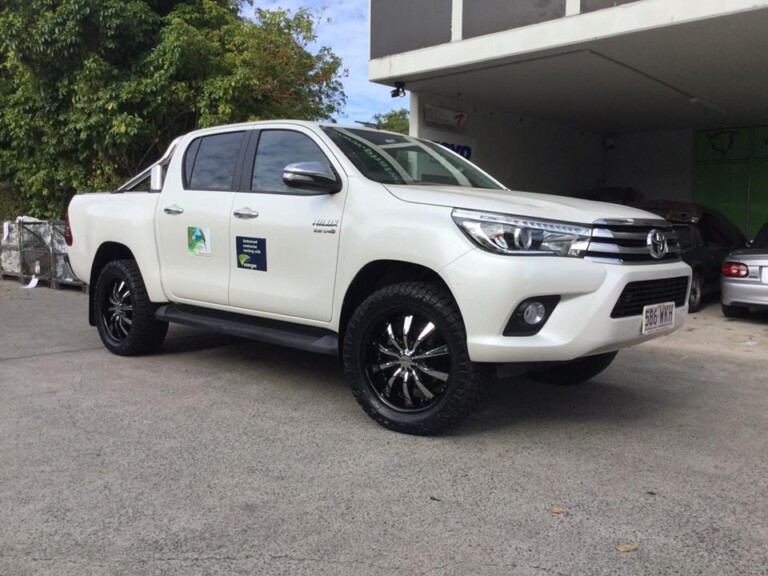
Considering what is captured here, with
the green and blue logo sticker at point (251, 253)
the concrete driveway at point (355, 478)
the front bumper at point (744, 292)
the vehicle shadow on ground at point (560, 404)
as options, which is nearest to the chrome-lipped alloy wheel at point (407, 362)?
the concrete driveway at point (355, 478)

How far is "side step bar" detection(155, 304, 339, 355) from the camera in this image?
14.6ft

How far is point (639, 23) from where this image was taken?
7.52 metres

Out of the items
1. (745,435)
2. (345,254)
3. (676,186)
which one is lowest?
(745,435)

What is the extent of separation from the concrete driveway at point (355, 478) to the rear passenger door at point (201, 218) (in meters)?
0.77

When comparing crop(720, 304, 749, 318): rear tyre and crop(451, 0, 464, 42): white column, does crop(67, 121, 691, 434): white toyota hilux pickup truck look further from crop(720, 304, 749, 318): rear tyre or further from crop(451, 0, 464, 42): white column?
crop(720, 304, 749, 318): rear tyre

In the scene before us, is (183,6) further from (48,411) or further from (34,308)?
(48,411)

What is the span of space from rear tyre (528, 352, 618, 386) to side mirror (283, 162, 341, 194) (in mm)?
1934

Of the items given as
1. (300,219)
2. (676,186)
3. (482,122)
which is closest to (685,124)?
(676,186)

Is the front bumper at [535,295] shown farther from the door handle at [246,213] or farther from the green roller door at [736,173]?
the green roller door at [736,173]

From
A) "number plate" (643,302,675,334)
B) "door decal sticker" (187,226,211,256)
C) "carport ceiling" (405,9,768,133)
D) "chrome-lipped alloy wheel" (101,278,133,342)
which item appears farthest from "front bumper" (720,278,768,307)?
"chrome-lipped alloy wheel" (101,278,133,342)

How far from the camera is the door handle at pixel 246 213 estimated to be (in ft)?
15.8

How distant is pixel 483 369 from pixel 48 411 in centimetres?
287

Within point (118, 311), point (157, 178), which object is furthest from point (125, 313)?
point (157, 178)

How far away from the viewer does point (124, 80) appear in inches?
461
